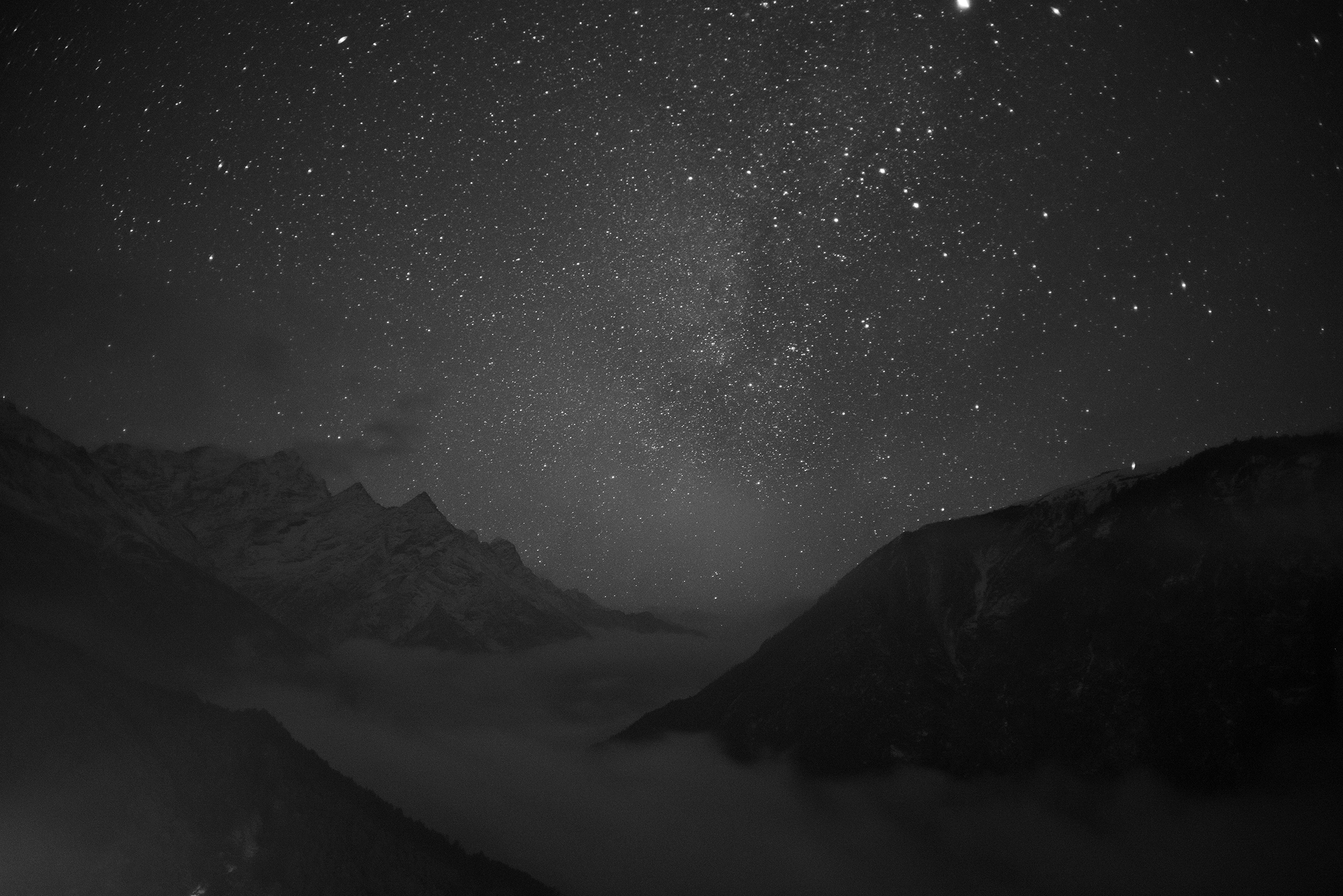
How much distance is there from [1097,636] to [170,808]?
169m

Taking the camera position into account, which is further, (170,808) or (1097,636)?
(170,808)

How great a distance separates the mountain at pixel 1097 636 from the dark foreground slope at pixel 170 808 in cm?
7669

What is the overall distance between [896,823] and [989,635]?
36582 millimetres

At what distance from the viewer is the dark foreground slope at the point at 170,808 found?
11438 cm

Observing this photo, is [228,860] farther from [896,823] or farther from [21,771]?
[896,823]

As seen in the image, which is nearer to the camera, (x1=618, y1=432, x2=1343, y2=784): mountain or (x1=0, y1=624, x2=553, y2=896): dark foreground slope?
(x1=618, y1=432, x2=1343, y2=784): mountain

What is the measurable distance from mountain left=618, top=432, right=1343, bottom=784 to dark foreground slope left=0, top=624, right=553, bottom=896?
7669cm

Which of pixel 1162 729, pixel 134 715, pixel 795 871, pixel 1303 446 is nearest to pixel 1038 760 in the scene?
pixel 1162 729

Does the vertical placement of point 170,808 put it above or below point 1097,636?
below

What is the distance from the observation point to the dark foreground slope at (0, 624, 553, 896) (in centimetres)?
11438

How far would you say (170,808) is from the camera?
127625mm

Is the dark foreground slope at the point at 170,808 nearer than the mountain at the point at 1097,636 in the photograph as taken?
No

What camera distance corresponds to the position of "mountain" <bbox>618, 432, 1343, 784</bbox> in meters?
92.7

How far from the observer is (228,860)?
127750 mm
